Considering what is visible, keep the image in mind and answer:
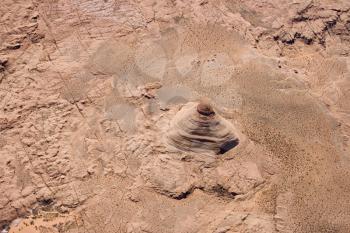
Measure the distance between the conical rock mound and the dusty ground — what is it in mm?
290

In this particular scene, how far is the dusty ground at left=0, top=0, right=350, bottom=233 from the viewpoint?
13289 millimetres

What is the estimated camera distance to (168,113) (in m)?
15.1

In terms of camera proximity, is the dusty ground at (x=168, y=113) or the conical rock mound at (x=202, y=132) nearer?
the dusty ground at (x=168, y=113)

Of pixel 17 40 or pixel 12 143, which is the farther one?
pixel 17 40

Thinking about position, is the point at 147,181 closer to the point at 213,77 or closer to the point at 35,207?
the point at 35,207

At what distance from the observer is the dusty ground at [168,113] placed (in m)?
13.3

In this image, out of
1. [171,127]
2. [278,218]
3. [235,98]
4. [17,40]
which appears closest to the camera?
[278,218]

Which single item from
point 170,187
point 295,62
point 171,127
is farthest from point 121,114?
point 295,62

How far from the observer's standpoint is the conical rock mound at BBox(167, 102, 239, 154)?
551 inches

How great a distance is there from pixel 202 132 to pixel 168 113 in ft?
5.34

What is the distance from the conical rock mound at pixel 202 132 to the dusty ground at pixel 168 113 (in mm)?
290

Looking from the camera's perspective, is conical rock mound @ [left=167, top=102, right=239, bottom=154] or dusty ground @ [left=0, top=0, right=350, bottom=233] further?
conical rock mound @ [left=167, top=102, right=239, bottom=154]

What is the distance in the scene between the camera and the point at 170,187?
44.3 feet

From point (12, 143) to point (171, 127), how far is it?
5.32m
